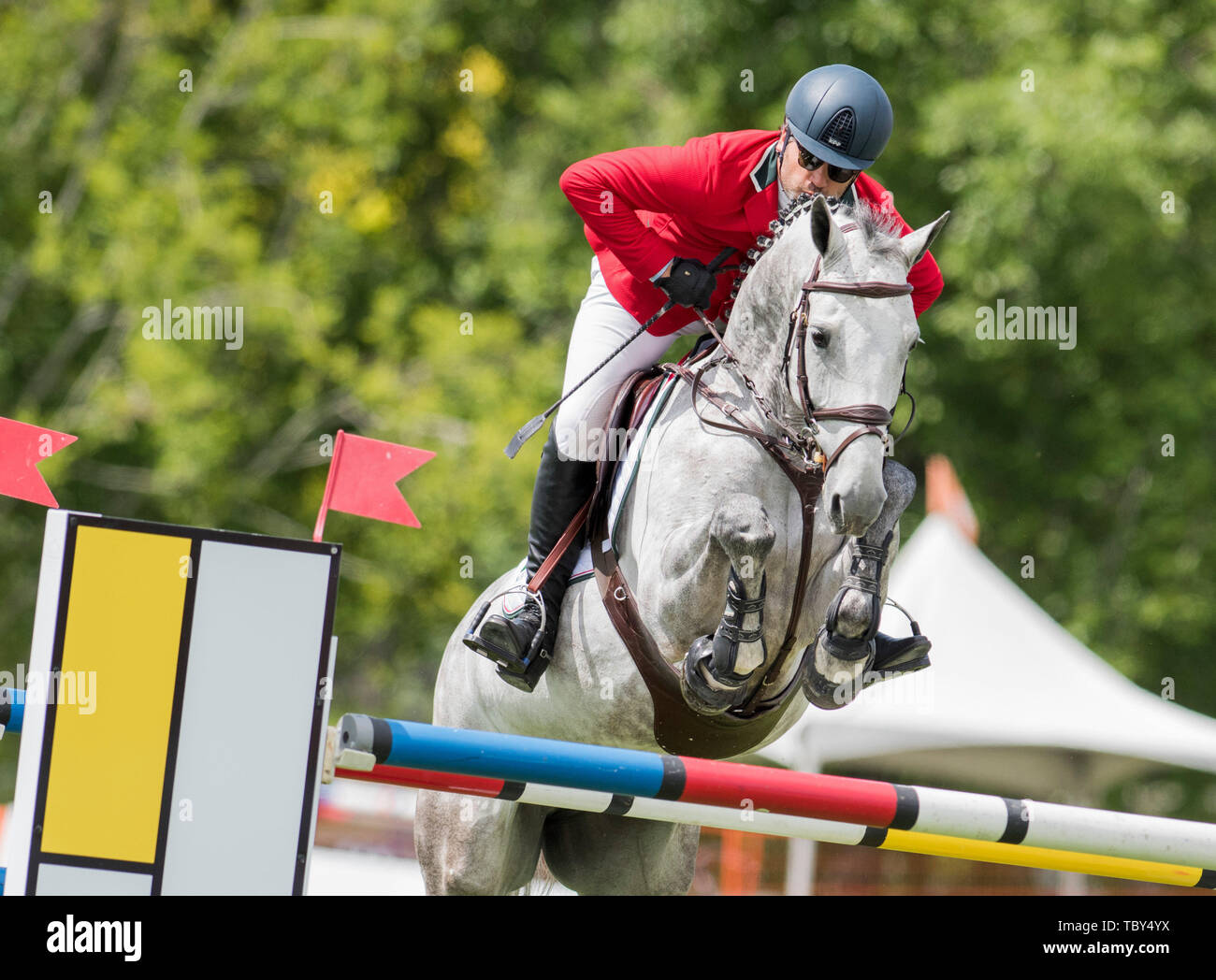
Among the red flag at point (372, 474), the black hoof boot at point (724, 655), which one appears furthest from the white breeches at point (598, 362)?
the red flag at point (372, 474)

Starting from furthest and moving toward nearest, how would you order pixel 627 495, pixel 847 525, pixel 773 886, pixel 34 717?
→ pixel 773 886, pixel 627 495, pixel 847 525, pixel 34 717

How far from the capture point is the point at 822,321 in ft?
12.3

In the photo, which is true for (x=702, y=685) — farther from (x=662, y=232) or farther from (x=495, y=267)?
(x=495, y=267)

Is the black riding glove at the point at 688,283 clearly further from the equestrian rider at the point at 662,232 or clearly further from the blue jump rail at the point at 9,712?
the blue jump rail at the point at 9,712

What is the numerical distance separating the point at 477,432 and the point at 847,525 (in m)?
11.3

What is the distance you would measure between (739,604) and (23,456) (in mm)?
1691

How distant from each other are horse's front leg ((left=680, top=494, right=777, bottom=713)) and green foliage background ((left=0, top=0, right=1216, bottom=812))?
400 inches

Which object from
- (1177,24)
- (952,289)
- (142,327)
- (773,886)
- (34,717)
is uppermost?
(1177,24)

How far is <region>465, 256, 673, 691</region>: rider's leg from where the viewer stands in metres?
4.36

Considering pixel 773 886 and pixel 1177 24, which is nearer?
pixel 773 886

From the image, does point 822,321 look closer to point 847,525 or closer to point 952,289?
point 847,525
